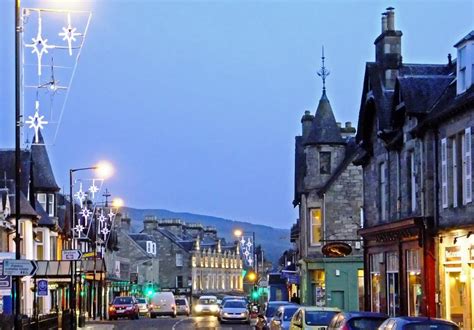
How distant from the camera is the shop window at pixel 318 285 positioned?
2176 inches

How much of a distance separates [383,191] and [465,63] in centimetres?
1002

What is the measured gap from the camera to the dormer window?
1220 inches

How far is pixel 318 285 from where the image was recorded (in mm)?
57125

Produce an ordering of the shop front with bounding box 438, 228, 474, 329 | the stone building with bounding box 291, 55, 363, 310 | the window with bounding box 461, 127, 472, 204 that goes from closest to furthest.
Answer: the window with bounding box 461, 127, 472, 204, the shop front with bounding box 438, 228, 474, 329, the stone building with bounding box 291, 55, 363, 310

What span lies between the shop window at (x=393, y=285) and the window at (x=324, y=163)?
59.0ft

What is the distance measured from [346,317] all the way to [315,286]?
3346 cm

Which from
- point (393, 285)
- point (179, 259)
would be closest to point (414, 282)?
point (393, 285)

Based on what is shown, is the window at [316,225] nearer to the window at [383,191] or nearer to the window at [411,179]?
the window at [383,191]

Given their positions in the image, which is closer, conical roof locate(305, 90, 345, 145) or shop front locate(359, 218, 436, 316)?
shop front locate(359, 218, 436, 316)

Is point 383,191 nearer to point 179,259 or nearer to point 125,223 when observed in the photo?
point 179,259

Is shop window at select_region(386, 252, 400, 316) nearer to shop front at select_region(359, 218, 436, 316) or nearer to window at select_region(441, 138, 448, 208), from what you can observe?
shop front at select_region(359, 218, 436, 316)

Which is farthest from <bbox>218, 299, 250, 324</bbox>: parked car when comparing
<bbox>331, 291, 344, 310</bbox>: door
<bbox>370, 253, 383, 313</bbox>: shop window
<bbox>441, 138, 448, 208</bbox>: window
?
→ <bbox>441, 138, 448, 208</bbox>: window

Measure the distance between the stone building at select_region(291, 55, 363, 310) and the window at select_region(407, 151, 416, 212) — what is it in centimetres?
1934

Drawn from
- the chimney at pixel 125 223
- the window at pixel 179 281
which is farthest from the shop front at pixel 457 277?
the window at pixel 179 281
